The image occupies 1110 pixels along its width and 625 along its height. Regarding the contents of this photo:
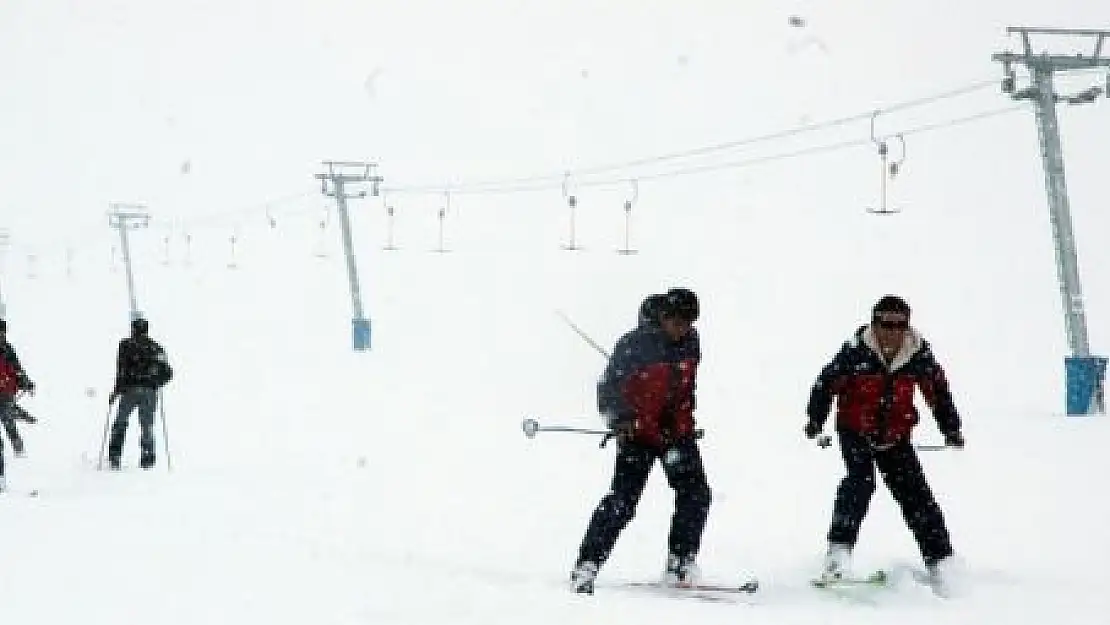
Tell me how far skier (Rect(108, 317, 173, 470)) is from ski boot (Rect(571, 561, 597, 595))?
7.20 m

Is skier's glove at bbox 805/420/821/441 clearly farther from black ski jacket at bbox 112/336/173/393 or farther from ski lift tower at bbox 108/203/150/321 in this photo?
ski lift tower at bbox 108/203/150/321

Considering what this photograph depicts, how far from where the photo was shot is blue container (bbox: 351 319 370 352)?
35.7 meters

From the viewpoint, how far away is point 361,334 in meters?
35.8

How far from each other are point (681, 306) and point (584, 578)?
1.41 meters

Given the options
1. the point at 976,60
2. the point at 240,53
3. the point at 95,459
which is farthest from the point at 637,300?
the point at 240,53

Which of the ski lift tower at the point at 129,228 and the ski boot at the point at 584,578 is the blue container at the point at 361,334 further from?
the ski boot at the point at 584,578

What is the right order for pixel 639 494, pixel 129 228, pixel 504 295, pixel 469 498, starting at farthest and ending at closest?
pixel 129 228
pixel 504 295
pixel 469 498
pixel 639 494

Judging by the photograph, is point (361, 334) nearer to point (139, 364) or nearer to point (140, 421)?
point (139, 364)

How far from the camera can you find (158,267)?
3140 inches

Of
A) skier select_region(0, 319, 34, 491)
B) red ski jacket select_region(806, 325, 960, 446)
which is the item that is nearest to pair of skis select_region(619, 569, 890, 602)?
red ski jacket select_region(806, 325, 960, 446)

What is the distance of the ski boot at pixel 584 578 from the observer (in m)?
5.83

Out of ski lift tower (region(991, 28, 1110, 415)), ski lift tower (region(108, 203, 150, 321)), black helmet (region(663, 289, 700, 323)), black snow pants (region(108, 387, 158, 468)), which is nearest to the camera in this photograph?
black helmet (region(663, 289, 700, 323))

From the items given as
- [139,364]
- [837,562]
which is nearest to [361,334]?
[139,364]

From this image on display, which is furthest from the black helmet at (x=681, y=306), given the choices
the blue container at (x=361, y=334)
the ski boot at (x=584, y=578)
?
the blue container at (x=361, y=334)
